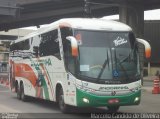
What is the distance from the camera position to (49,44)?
19.2m

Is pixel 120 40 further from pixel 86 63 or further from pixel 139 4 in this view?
pixel 139 4

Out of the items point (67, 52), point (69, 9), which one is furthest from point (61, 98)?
point (69, 9)

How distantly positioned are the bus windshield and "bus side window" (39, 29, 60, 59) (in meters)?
1.76

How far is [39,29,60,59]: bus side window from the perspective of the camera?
18108mm

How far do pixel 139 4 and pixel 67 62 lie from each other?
39.1m

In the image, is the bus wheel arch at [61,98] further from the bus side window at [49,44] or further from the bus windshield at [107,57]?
the bus windshield at [107,57]

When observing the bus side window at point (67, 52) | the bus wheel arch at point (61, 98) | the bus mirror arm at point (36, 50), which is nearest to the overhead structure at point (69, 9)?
the bus mirror arm at point (36, 50)

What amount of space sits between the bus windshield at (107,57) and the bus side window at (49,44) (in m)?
1.76

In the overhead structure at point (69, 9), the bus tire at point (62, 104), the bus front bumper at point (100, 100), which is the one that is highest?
the bus front bumper at point (100, 100)

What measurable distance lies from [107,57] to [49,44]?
3.76 m

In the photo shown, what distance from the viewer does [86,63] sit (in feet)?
52.4

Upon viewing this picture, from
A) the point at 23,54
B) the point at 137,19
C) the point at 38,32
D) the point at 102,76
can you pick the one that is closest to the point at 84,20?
the point at 102,76

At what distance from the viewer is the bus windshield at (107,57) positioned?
1589 centimetres

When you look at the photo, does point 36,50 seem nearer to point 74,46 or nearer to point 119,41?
point 119,41
